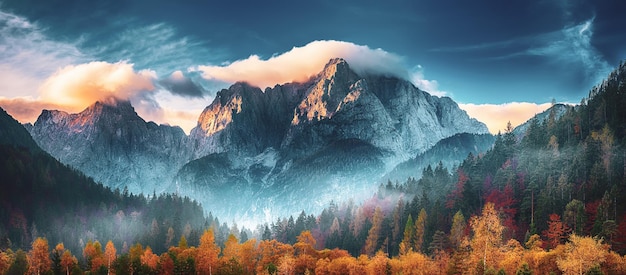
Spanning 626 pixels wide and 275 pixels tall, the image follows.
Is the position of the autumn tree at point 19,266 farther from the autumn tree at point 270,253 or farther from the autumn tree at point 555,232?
the autumn tree at point 555,232

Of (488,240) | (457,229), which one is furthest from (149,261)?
(488,240)

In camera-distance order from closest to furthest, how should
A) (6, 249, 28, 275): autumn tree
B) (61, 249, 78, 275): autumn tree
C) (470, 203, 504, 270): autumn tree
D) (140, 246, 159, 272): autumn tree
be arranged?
(470, 203, 504, 270): autumn tree, (6, 249, 28, 275): autumn tree, (140, 246, 159, 272): autumn tree, (61, 249, 78, 275): autumn tree

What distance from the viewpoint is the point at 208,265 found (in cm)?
16812

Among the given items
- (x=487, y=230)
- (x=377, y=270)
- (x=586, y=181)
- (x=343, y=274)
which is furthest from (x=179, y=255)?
(x=586, y=181)

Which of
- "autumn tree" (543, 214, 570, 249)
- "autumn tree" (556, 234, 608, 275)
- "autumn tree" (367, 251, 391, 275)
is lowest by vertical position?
"autumn tree" (367, 251, 391, 275)

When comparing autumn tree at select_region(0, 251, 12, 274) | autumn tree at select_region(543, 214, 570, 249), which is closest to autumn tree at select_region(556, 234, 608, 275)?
autumn tree at select_region(543, 214, 570, 249)

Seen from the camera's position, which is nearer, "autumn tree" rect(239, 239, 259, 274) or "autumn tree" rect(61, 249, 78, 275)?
"autumn tree" rect(61, 249, 78, 275)

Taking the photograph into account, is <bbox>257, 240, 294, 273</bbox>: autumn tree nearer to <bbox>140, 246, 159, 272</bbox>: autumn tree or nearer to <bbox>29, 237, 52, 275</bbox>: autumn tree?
<bbox>140, 246, 159, 272</bbox>: autumn tree

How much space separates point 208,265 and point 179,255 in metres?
11.7

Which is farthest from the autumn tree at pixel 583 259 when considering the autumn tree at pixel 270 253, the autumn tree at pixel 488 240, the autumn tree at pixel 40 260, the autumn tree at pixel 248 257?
the autumn tree at pixel 40 260

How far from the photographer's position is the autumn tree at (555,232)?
14862 centimetres

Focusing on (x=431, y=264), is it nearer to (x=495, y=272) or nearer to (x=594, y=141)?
(x=495, y=272)

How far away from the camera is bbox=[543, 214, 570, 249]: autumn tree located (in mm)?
148625

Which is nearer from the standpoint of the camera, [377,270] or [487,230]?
[487,230]
